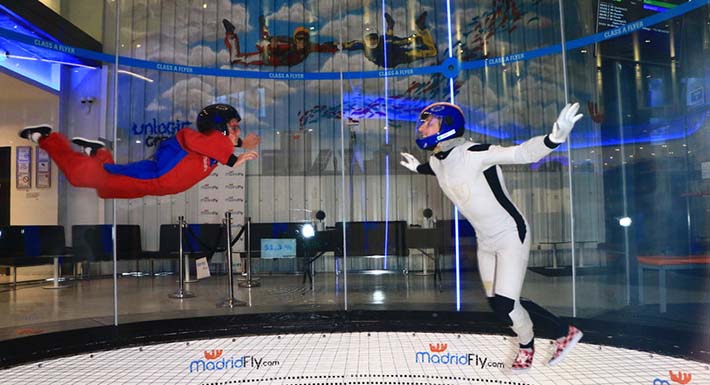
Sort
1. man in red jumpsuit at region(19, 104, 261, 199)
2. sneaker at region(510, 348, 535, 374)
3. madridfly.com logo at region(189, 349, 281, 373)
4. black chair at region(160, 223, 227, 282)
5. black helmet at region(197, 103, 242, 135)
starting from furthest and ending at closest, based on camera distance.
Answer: black chair at region(160, 223, 227, 282)
madridfly.com logo at region(189, 349, 281, 373)
black helmet at region(197, 103, 242, 135)
man in red jumpsuit at region(19, 104, 261, 199)
sneaker at region(510, 348, 535, 374)

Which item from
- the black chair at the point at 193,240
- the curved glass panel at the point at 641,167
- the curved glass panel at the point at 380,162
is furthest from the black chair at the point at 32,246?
the curved glass panel at the point at 641,167

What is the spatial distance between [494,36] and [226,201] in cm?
513

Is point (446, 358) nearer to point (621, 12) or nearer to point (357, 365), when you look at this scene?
point (357, 365)

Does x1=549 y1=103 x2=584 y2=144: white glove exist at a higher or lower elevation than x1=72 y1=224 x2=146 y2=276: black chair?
higher

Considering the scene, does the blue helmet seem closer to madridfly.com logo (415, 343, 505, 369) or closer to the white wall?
madridfly.com logo (415, 343, 505, 369)

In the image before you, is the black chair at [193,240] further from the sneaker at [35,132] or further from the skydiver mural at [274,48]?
the sneaker at [35,132]

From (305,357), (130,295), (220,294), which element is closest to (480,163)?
(305,357)

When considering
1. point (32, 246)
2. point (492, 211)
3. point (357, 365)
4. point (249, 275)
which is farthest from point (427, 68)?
point (32, 246)

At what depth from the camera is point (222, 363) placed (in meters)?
3.63

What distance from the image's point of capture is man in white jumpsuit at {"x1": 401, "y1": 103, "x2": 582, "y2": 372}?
284 cm

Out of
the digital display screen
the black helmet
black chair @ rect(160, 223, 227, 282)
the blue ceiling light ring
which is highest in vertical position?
the digital display screen

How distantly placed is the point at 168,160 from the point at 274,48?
5.14 meters

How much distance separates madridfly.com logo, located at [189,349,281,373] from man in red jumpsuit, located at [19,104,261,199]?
4.02ft

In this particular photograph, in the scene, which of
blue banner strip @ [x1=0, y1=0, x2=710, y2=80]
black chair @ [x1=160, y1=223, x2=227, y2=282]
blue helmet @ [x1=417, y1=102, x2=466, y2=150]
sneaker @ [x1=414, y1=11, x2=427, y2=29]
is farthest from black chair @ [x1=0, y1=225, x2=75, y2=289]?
sneaker @ [x1=414, y1=11, x2=427, y2=29]
